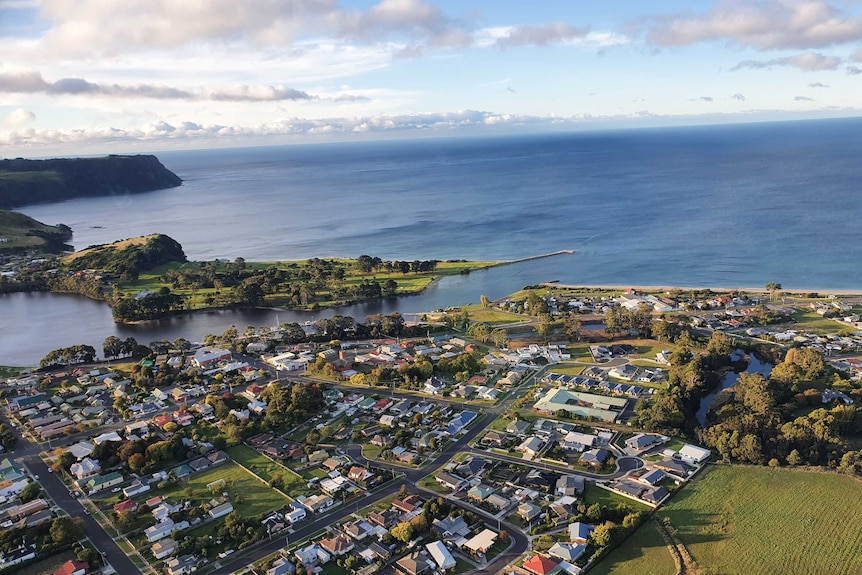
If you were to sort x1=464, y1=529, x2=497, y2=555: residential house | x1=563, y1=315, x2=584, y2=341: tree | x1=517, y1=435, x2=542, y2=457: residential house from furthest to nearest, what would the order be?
x1=563, y1=315, x2=584, y2=341: tree, x1=517, y1=435, x2=542, y2=457: residential house, x1=464, y1=529, x2=497, y2=555: residential house

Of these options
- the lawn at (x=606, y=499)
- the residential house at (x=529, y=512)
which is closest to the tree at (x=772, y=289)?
the lawn at (x=606, y=499)

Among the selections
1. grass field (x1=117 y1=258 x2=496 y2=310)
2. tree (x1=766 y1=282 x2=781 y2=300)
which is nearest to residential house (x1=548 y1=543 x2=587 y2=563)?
tree (x1=766 y1=282 x2=781 y2=300)

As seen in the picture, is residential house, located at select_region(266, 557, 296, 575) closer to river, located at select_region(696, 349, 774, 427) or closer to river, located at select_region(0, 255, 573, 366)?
river, located at select_region(696, 349, 774, 427)

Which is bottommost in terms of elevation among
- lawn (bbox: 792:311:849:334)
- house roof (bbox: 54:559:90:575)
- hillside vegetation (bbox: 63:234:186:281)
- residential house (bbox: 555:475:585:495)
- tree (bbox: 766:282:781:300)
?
house roof (bbox: 54:559:90:575)

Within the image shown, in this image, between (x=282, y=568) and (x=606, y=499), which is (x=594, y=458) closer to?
(x=606, y=499)

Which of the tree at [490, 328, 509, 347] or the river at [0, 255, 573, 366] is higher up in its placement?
the tree at [490, 328, 509, 347]

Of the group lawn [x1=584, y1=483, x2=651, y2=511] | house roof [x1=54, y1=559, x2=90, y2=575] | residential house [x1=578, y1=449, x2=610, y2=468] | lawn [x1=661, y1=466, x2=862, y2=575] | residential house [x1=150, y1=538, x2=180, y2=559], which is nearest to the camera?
lawn [x1=661, y1=466, x2=862, y2=575]

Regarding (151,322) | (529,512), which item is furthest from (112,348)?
(529,512)

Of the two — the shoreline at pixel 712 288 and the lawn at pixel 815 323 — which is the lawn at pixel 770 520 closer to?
the lawn at pixel 815 323
